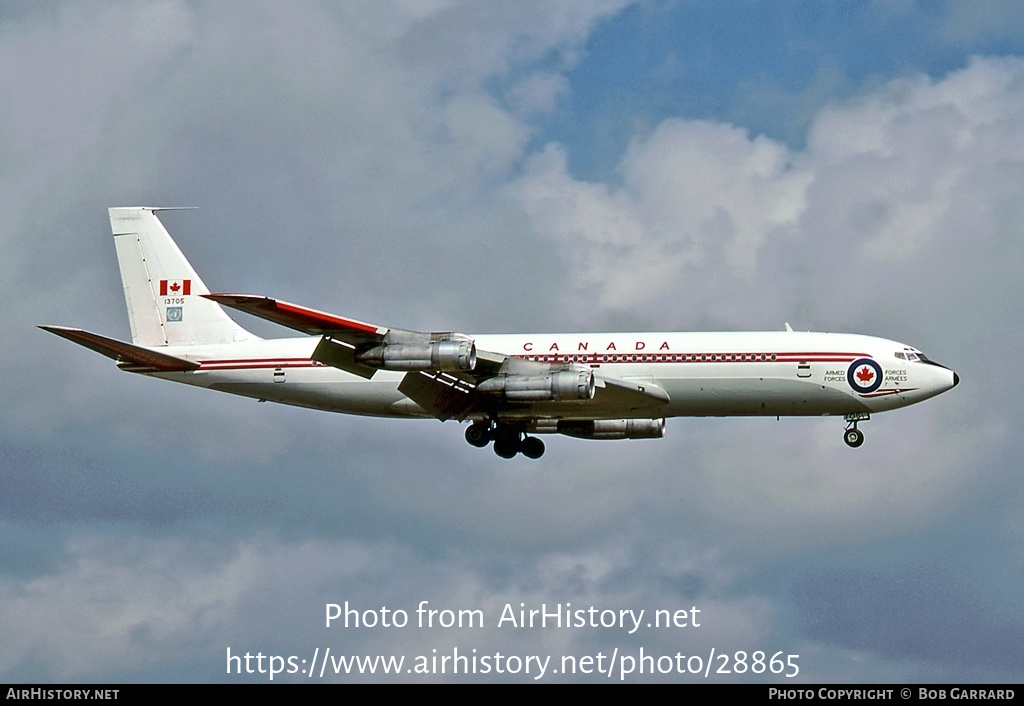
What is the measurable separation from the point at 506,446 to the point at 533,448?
174 cm

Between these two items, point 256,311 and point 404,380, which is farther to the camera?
point 404,380

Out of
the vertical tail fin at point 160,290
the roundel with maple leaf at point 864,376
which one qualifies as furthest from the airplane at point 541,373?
the vertical tail fin at point 160,290

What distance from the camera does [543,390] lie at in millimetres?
62906

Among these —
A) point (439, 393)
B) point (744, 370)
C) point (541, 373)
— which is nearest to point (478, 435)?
point (439, 393)

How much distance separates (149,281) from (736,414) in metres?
28.6

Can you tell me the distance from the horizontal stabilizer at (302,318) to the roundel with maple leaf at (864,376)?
19.1m

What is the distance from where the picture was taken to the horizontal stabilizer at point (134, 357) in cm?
6569

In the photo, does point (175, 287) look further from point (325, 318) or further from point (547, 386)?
point (547, 386)

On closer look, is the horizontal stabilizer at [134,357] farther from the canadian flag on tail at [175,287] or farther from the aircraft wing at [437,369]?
the aircraft wing at [437,369]

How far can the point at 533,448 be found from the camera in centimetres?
7006
